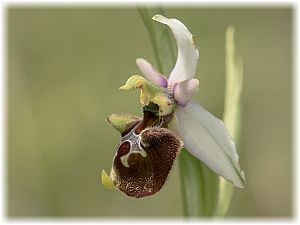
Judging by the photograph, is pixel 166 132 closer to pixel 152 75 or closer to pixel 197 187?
pixel 152 75

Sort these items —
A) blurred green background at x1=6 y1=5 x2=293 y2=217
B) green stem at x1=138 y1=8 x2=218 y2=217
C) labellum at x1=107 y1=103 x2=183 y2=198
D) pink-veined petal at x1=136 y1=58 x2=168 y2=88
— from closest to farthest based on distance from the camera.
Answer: labellum at x1=107 y1=103 x2=183 y2=198 → pink-veined petal at x1=136 y1=58 x2=168 y2=88 → green stem at x1=138 y1=8 x2=218 y2=217 → blurred green background at x1=6 y1=5 x2=293 y2=217

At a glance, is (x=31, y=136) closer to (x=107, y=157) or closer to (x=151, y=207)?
(x=107, y=157)

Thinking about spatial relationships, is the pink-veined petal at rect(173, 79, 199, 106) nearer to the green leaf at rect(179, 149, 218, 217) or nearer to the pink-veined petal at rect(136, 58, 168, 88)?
the pink-veined petal at rect(136, 58, 168, 88)

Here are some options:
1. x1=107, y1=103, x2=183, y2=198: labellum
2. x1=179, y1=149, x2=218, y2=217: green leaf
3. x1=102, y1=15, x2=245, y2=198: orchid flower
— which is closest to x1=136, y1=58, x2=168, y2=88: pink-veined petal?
x1=102, y1=15, x2=245, y2=198: orchid flower

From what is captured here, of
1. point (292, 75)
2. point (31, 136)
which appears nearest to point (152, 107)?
point (31, 136)

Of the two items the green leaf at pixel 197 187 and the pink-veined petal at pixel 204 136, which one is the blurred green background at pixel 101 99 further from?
the pink-veined petal at pixel 204 136

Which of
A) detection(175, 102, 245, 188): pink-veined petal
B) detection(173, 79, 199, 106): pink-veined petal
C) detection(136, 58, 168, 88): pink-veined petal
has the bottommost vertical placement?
detection(175, 102, 245, 188): pink-veined petal
